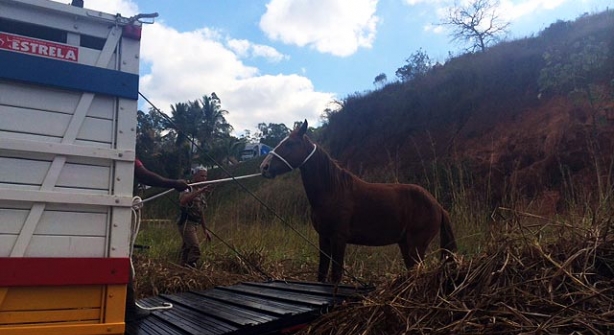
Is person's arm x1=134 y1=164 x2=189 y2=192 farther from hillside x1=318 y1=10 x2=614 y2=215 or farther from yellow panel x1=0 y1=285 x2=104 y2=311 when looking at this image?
hillside x1=318 y1=10 x2=614 y2=215

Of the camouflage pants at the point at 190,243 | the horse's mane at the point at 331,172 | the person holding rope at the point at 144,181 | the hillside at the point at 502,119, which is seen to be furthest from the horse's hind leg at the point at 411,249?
the hillside at the point at 502,119

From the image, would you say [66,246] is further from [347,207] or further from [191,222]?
[191,222]

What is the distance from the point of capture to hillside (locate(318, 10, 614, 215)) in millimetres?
12664

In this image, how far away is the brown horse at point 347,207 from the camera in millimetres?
4980

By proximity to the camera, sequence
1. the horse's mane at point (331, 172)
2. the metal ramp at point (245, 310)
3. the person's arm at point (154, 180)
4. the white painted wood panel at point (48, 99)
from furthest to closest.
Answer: the horse's mane at point (331, 172) < the person's arm at point (154, 180) < the metal ramp at point (245, 310) < the white painted wood panel at point (48, 99)

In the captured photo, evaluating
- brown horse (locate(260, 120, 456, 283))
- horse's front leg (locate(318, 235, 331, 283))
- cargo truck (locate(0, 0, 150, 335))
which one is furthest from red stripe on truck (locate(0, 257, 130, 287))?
horse's front leg (locate(318, 235, 331, 283))

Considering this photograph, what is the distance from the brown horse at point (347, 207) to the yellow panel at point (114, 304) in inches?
95.0

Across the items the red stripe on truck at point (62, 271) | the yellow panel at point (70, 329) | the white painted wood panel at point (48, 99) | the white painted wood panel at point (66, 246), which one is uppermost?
the white painted wood panel at point (48, 99)

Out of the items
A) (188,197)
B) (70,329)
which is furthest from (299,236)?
(70,329)

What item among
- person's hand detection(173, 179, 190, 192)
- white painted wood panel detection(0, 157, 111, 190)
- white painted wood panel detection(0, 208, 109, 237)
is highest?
white painted wood panel detection(0, 157, 111, 190)

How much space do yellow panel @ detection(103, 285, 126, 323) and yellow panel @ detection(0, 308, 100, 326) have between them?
0.05 metres

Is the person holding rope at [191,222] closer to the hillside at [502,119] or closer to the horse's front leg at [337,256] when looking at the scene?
the horse's front leg at [337,256]

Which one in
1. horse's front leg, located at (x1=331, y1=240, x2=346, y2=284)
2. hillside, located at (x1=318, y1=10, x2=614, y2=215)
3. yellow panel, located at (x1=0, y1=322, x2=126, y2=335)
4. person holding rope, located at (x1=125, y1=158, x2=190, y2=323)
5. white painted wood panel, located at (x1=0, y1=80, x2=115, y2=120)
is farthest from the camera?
hillside, located at (x1=318, y1=10, x2=614, y2=215)

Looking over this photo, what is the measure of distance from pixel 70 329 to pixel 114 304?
22 centimetres
